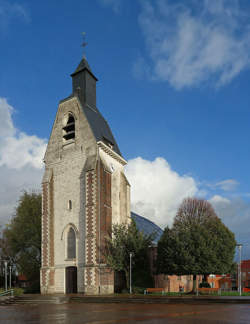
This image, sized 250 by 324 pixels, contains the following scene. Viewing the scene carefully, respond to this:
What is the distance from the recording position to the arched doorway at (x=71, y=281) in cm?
3319

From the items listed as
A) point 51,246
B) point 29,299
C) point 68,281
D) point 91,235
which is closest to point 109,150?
point 91,235

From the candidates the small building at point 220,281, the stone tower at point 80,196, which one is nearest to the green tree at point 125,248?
the stone tower at point 80,196

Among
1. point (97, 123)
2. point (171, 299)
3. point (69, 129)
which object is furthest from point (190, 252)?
point (69, 129)

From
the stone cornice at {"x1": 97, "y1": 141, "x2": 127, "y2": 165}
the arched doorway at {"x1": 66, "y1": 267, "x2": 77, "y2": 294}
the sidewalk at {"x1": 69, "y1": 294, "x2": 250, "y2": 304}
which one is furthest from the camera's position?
the stone cornice at {"x1": 97, "y1": 141, "x2": 127, "y2": 165}

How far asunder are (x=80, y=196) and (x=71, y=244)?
16.9ft

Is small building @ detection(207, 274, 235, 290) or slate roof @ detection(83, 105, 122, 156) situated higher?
slate roof @ detection(83, 105, 122, 156)

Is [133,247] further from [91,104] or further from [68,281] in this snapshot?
[91,104]

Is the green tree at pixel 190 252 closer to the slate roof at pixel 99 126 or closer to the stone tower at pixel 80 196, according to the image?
the stone tower at pixel 80 196

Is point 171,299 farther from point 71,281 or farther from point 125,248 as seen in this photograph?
point 71,281

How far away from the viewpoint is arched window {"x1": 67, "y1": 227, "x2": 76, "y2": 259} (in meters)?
33.7

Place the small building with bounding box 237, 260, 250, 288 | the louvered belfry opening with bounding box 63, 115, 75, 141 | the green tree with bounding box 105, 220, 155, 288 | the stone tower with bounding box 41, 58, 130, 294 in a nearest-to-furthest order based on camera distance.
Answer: the green tree with bounding box 105, 220, 155, 288
the stone tower with bounding box 41, 58, 130, 294
the louvered belfry opening with bounding box 63, 115, 75, 141
the small building with bounding box 237, 260, 250, 288

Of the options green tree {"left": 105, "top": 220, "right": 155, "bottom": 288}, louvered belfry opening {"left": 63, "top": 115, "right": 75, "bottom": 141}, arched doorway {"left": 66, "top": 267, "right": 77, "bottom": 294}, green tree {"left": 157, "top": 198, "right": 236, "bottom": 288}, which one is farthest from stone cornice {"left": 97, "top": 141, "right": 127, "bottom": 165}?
arched doorway {"left": 66, "top": 267, "right": 77, "bottom": 294}

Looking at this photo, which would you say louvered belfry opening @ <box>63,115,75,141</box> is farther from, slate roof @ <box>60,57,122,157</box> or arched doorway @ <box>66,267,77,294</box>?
arched doorway @ <box>66,267,77,294</box>

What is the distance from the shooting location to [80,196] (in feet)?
113
